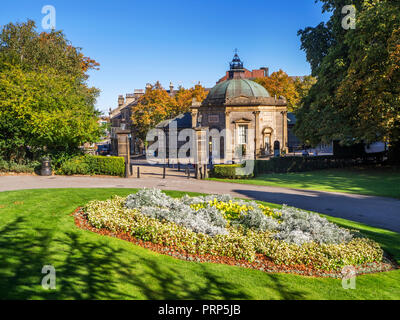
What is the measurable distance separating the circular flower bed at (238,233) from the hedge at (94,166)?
1331 centimetres

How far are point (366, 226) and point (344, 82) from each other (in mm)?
16458

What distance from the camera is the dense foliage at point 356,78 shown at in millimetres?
22281

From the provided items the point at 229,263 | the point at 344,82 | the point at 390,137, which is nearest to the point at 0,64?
the point at 229,263

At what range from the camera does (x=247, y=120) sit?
143ft

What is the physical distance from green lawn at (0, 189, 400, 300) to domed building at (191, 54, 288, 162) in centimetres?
3512

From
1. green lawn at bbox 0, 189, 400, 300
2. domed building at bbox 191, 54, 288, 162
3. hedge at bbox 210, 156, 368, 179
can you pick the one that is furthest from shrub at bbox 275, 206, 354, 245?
domed building at bbox 191, 54, 288, 162

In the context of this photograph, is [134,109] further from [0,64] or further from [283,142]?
[0,64]

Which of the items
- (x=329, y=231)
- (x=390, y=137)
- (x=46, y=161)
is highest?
(x=390, y=137)

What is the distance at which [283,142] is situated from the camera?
148 feet

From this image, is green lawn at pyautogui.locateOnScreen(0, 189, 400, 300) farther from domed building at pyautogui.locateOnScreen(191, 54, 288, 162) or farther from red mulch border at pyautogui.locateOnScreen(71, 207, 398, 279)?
domed building at pyautogui.locateOnScreen(191, 54, 288, 162)

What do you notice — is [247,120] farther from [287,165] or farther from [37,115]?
[37,115]

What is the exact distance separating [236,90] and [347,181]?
24742mm

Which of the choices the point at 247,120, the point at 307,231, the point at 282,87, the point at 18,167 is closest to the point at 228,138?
the point at 247,120

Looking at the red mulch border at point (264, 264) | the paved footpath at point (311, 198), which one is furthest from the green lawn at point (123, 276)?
the paved footpath at point (311, 198)
